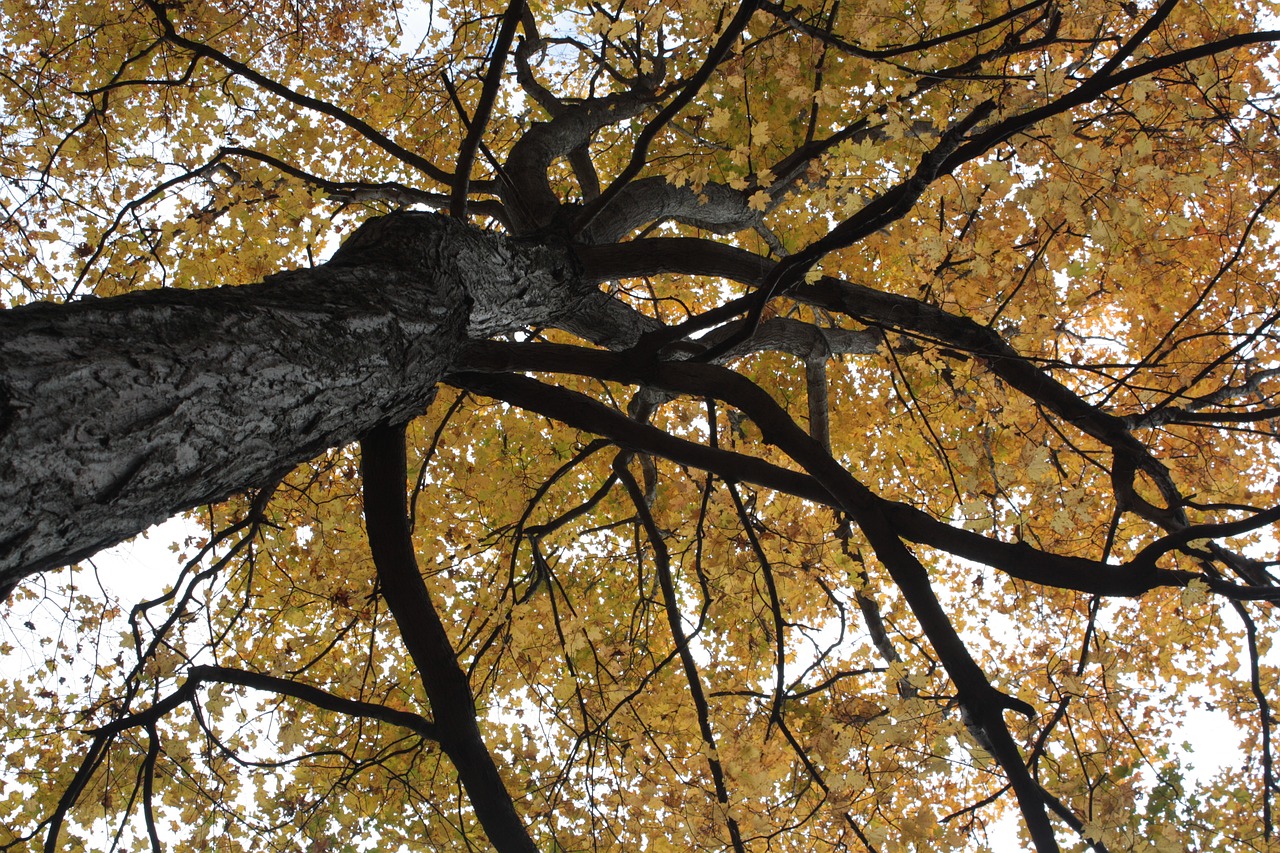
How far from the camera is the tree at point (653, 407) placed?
1.88m

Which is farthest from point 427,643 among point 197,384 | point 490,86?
point 490,86

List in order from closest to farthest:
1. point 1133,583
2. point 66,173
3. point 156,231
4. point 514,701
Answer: point 1133,583 → point 156,231 → point 66,173 → point 514,701

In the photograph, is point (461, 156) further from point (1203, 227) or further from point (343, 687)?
point (1203, 227)

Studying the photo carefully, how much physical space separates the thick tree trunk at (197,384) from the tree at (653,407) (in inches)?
0.4

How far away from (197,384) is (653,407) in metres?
3.61

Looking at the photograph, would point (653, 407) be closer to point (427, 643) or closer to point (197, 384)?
point (427, 643)

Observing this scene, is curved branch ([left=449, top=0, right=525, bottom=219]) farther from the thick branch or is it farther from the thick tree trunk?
the thick branch

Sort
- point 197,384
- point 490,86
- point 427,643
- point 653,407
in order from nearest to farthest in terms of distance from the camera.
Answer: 1. point 197,384
2. point 490,86
3. point 427,643
4. point 653,407

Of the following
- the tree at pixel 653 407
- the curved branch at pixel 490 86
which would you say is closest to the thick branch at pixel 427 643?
the tree at pixel 653 407

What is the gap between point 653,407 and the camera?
4910 mm

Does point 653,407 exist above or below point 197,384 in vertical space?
above

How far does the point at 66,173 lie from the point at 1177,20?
712cm

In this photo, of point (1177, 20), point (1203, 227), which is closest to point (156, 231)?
point (1177, 20)

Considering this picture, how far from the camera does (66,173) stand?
4.73 metres
